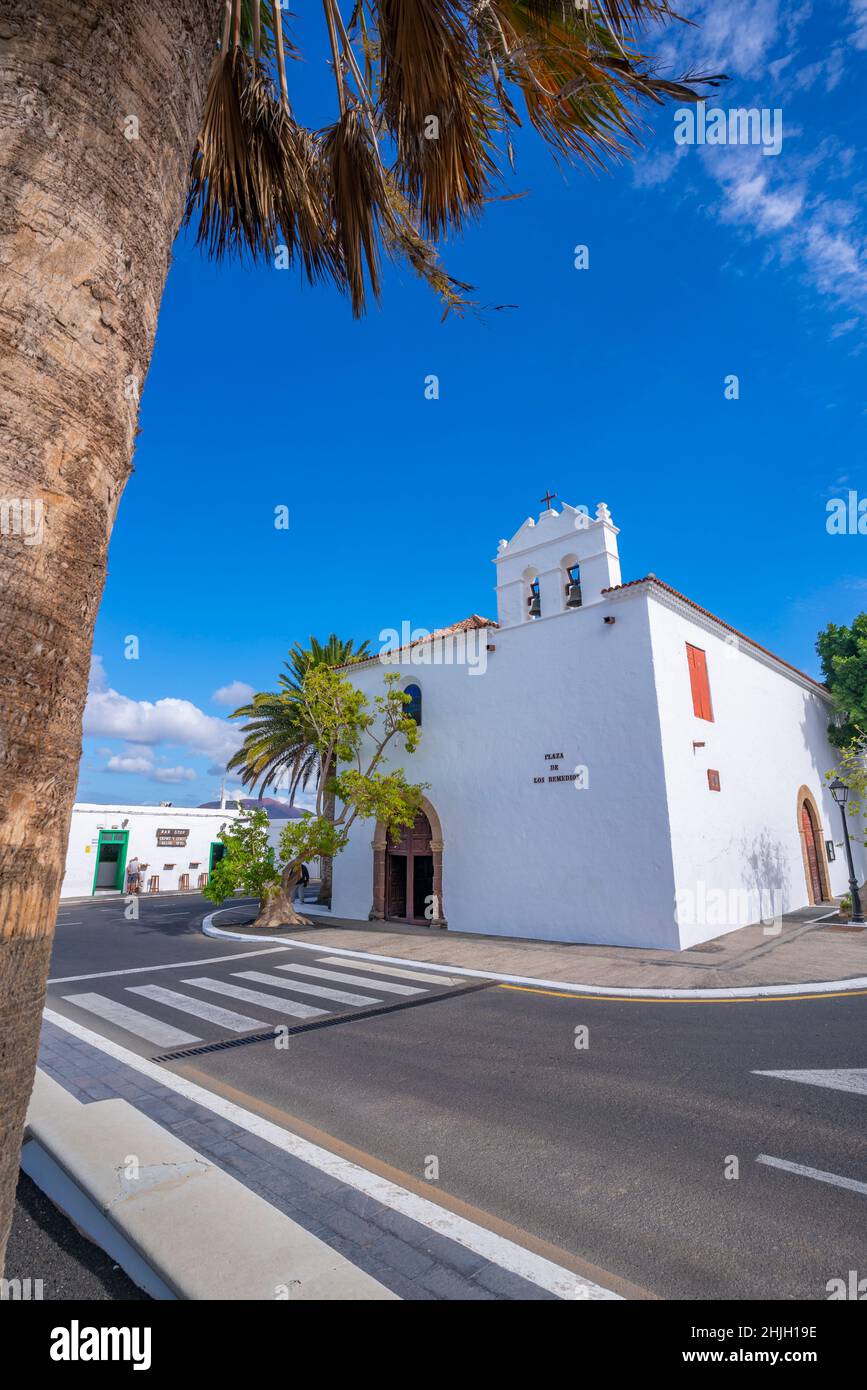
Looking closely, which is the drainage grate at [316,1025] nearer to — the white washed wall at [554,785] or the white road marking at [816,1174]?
the white washed wall at [554,785]

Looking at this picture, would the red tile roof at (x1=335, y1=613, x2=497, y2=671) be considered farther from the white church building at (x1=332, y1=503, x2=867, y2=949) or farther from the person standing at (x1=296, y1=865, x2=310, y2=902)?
the person standing at (x1=296, y1=865, x2=310, y2=902)

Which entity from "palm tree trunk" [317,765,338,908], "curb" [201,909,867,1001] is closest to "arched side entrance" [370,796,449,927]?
"palm tree trunk" [317,765,338,908]

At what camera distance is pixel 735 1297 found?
2764mm

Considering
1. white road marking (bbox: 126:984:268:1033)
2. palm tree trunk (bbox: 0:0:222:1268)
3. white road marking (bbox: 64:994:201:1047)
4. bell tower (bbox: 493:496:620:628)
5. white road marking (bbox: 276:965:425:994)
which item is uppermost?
bell tower (bbox: 493:496:620:628)

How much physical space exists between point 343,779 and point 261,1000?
25.5ft

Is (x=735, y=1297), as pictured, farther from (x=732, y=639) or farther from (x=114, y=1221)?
(x=732, y=639)

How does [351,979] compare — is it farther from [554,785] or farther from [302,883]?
[302,883]

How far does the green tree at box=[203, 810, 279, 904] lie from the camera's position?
1677cm

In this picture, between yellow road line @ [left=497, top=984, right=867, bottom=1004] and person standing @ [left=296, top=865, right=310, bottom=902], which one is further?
person standing @ [left=296, top=865, right=310, bottom=902]

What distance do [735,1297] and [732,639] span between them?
16576mm

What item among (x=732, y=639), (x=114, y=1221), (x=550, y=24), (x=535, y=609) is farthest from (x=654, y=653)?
(x=114, y=1221)

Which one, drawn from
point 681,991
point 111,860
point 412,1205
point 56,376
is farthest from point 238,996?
point 111,860

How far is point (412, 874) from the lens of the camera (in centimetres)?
1750

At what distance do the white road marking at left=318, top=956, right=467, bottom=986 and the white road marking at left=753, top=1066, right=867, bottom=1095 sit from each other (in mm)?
5405
